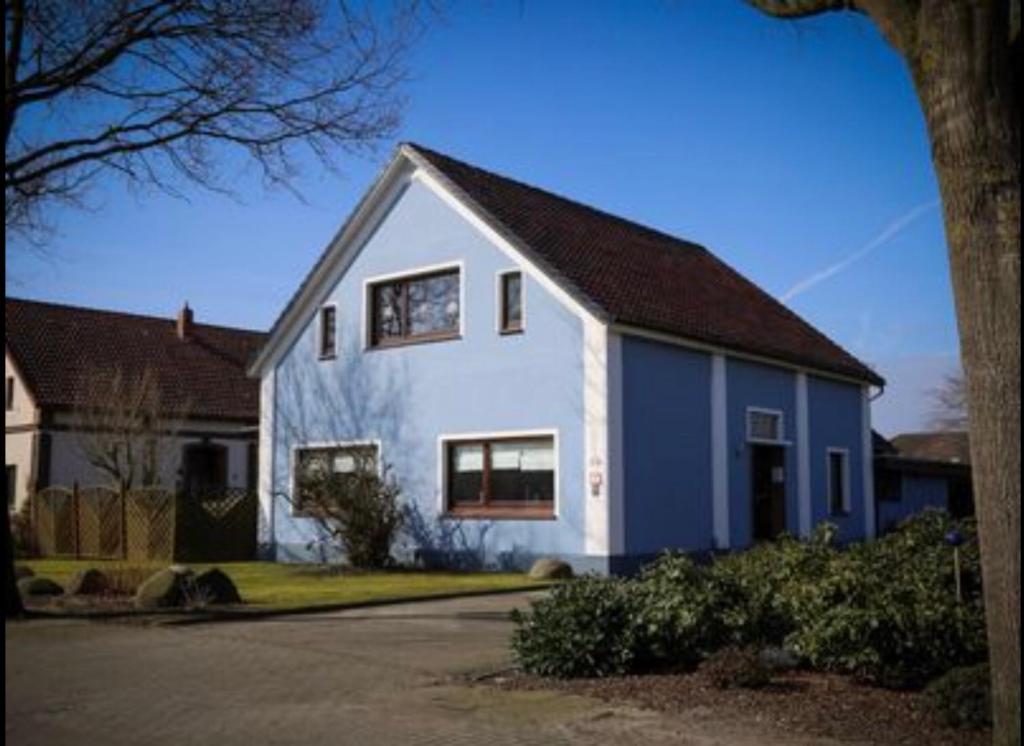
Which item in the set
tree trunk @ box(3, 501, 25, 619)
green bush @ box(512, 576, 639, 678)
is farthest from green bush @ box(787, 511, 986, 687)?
tree trunk @ box(3, 501, 25, 619)

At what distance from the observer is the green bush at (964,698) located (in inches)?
282

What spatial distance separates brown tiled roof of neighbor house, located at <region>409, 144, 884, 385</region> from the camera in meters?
21.3

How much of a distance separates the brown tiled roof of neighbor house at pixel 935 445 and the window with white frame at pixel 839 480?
38.4m

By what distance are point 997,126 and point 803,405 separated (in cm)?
1996

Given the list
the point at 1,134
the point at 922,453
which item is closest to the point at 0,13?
the point at 1,134

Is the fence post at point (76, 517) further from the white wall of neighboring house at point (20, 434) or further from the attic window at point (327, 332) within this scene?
the attic window at point (327, 332)

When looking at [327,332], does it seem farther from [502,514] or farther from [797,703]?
[797,703]

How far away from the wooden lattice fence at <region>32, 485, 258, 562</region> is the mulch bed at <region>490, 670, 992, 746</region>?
56.5ft

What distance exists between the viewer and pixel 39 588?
1634 centimetres

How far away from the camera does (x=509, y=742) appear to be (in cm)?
720

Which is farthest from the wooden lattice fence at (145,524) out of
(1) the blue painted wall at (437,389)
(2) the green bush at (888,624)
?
(2) the green bush at (888,624)

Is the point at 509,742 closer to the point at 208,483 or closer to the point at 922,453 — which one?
the point at 208,483

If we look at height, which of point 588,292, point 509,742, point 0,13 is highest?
point 0,13

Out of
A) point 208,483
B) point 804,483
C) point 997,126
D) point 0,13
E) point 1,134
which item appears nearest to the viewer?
point 997,126
